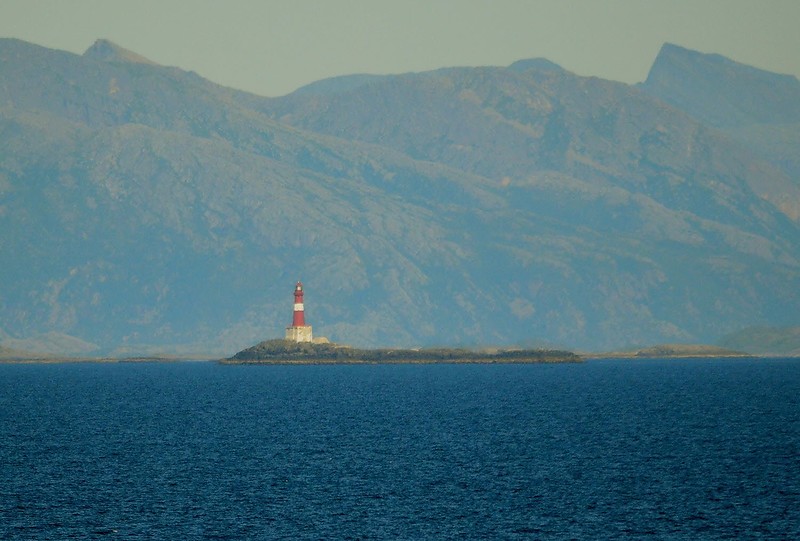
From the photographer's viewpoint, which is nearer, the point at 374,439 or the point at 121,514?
the point at 121,514

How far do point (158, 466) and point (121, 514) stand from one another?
17.7 m

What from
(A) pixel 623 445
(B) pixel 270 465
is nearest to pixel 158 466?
(B) pixel 270 465

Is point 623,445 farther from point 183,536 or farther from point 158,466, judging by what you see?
point 183,536

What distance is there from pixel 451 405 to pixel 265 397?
1083 inches

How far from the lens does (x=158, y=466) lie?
89.0 meters

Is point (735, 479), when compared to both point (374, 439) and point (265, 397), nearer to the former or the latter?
point (374, 439)

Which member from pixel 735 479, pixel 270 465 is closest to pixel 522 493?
pixel 735 479

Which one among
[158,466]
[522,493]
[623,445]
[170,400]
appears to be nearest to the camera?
[522,493]

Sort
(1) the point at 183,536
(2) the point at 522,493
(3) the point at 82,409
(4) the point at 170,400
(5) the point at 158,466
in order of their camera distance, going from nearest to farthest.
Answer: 1. (1) the point at 183,536
2. (2) the point at 522,493
3. (5) the point at 158,466
4. (3) the point at 82,409
5. (4) the point at 170,400

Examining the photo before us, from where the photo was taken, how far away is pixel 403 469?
287ft

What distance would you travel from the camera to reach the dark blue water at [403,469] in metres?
68.8

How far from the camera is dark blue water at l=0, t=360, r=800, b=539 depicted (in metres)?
68.8

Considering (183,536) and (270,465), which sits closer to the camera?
(183,536)

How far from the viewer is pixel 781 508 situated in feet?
235
